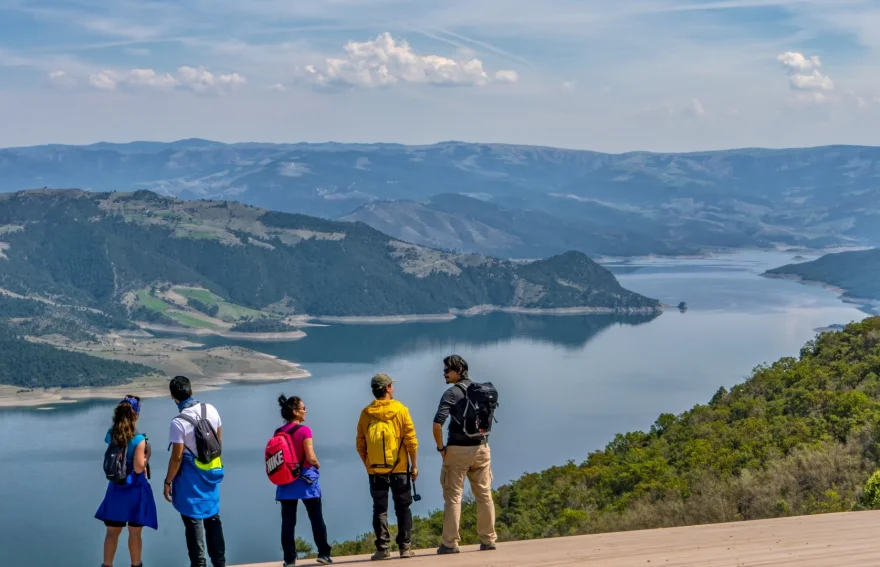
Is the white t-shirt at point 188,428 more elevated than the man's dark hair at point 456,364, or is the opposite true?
the man's dark hair at point 456,364

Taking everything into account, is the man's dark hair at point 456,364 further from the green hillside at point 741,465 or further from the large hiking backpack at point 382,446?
the green hillside at point 741,465

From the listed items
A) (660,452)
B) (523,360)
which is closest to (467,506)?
(660,452)

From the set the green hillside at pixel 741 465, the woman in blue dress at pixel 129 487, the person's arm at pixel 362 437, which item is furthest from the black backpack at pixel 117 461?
the green hillside at pixel 741 465

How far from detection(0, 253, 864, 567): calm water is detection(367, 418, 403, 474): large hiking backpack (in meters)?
42.8

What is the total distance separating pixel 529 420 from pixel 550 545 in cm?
8898

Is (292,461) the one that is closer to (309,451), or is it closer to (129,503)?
(309,451)

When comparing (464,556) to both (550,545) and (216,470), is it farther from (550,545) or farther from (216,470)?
(216,470)

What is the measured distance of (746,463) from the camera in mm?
23125

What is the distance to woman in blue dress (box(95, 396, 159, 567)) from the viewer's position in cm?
1131

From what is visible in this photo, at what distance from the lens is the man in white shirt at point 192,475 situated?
11.4 m

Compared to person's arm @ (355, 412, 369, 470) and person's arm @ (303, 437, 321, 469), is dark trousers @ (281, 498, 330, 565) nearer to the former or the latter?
person's arm @ (303, 437, 321, 469)

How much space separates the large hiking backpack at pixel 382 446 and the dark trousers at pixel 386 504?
A: 122mm

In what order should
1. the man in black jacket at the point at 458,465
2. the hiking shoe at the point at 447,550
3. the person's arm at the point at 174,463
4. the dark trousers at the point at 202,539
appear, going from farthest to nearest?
the hiking shoe at the point at 447,550 < the man in black jacket at the point at 458,465 < the dark trousers at the point at 202,539 < the person's arm at the point at 174,463

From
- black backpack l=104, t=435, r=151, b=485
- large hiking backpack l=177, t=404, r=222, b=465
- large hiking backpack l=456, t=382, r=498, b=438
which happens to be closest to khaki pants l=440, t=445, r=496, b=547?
large hiking backpack l=456, t=382, r=498, b=438
